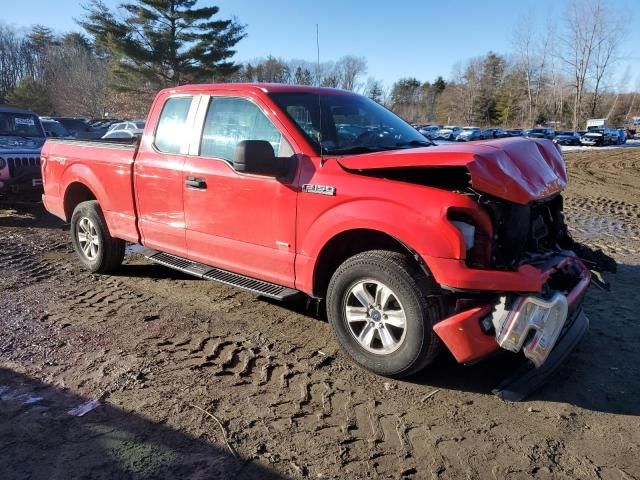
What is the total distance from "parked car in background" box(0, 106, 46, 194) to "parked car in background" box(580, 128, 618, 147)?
152 ft

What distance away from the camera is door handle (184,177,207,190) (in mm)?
4355

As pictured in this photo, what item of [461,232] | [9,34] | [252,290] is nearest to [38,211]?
[252,290]

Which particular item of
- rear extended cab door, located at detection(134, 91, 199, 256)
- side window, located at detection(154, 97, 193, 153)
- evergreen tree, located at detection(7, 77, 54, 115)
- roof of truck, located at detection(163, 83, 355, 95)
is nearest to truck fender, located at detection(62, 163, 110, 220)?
rear extended cab door, located at detection(134, 91, 199, 256)

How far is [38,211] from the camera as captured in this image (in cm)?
996

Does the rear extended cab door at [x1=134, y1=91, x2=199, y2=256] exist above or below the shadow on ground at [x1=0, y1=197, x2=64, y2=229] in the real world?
above

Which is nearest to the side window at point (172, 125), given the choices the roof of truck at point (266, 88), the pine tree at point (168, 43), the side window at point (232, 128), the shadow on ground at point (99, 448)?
the roof of truck at point (266, 88)

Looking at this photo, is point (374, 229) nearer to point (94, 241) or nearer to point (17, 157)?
point (94, 241)

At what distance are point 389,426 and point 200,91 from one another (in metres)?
3.34

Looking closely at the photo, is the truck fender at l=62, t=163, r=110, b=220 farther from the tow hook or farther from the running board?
the tow hook

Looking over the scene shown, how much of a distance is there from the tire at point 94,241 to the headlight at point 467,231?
4.03m

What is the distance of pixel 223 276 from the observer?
4387 mm

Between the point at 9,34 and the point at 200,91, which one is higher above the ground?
the point at 9,34

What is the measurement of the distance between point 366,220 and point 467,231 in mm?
650

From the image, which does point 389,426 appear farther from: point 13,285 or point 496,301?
point 13,285
